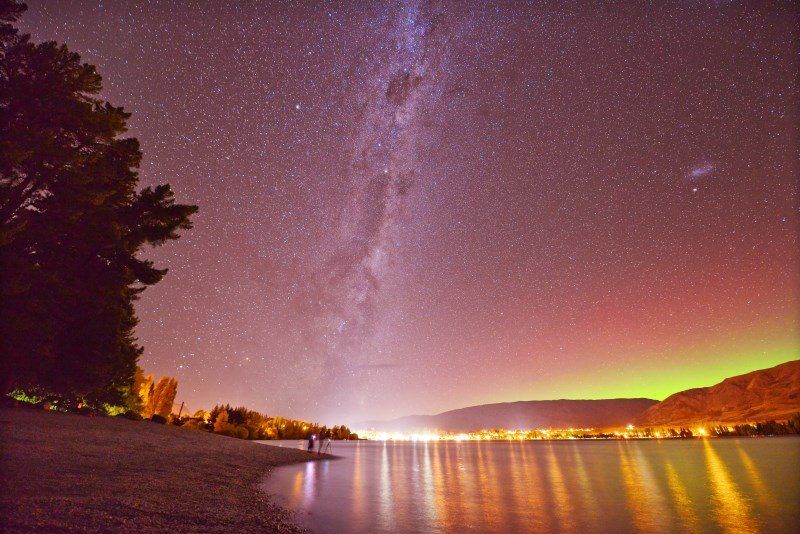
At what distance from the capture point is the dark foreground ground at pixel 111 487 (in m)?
6.84

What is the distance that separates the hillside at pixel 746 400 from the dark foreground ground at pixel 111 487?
166582 mm

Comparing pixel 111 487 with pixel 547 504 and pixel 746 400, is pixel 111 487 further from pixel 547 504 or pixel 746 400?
pixel 746 400

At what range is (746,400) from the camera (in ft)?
523

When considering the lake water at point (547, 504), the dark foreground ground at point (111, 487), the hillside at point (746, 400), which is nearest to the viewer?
the dark foreground ground at point (111, 487)

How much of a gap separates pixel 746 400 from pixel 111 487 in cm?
22140

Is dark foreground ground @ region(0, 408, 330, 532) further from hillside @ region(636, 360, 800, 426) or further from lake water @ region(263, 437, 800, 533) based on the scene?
hillside @ region(636, 360, 800, 426)

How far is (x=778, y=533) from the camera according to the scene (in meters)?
10.7

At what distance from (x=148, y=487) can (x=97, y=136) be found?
2131 cm

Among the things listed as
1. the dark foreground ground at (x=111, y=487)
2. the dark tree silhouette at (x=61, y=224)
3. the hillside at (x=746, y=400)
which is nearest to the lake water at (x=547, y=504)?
the dark foreground ground at (x=111, y=487)

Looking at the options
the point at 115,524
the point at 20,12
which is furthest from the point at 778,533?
the point at 20,12

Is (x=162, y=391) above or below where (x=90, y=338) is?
above

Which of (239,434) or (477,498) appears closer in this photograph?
(477,498)

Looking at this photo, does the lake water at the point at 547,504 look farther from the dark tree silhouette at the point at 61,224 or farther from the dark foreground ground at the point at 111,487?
the dark tree silhouette at the point at 61,224

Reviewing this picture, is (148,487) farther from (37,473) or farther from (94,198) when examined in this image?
(94,198)
